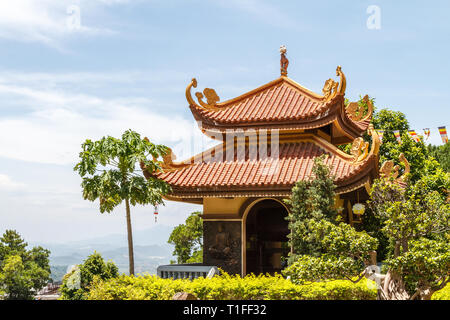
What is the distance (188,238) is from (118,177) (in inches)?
1074

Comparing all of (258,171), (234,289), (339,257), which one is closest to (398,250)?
(339,257)

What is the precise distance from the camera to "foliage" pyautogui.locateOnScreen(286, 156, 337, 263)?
12.0 metres

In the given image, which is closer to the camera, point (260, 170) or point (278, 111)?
point (260, 170)

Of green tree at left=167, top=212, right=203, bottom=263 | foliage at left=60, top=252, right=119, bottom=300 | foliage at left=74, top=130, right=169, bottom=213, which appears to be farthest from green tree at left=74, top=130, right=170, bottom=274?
green tree at left=167, top=212, right=203, bottom=263

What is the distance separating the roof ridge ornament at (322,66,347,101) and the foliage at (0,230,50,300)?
39346 mm

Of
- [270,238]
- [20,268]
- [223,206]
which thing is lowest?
[20,268]

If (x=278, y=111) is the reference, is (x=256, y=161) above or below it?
below

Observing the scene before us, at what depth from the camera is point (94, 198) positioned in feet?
43.2

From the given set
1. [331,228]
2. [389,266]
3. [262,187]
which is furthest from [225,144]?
[389,266]

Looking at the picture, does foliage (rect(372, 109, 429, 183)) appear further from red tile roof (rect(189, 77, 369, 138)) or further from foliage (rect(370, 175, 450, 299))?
foliage (rect(370, 175, 450, 299))

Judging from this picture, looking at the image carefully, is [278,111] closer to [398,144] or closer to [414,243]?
[414,243]

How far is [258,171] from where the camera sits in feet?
47.7

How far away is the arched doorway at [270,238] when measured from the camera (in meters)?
16.2

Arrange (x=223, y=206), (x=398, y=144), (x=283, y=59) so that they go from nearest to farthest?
(x=223, y=206), (x=283, y=59), (x=398, y=144)
